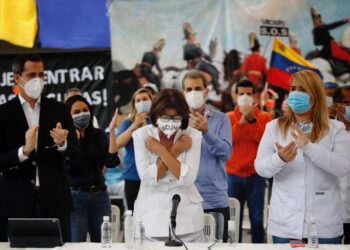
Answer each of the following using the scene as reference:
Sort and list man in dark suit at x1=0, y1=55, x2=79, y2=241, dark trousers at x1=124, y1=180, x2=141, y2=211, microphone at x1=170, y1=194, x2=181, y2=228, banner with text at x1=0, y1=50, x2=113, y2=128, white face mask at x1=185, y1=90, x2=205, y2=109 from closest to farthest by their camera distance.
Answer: microphone at x1=170, y1=194, x2=181, y2=228 < man in dark suit at x1=0, y1=55, x2=79, y2=241 < white face mask at x1=185, y1=90, x2=205, y2=109 < dark trousers at x1=124, y1=180, x2=141, y2=211 < banner with text at x1=0, y1=50, x2=113, y2=128

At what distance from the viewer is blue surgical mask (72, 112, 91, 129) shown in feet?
13.9

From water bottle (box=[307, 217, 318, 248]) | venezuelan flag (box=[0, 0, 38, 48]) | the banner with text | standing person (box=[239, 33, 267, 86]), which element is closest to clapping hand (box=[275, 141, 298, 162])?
water bottle (box=[307, 217, 318, 248])

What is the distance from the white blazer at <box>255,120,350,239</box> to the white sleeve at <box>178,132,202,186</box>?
38 centimetres

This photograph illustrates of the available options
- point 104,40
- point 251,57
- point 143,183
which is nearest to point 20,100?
point 143,183

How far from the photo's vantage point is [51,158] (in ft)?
11.0

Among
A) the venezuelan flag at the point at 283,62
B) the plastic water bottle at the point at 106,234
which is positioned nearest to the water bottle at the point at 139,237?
the plastic water bottle at the point at 106,234

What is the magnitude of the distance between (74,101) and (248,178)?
1.69 metres

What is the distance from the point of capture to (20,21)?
6117mm

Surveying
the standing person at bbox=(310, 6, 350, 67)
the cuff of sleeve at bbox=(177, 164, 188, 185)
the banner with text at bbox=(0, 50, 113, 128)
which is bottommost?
the cuff of sleeve at bbox=(177, 164, 188, 185)

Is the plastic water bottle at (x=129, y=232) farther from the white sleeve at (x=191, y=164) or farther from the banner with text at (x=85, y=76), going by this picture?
the banner with text at (x=85, y=76)

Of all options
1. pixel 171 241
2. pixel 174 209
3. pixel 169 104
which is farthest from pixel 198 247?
pixel 169 104

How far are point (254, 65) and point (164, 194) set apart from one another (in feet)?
11.2

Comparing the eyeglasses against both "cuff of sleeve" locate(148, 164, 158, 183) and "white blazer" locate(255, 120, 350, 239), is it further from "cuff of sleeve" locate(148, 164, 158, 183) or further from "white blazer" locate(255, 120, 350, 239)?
"white blazer" locate(255, 120, 350, 239)

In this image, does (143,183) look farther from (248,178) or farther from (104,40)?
(104,40)
